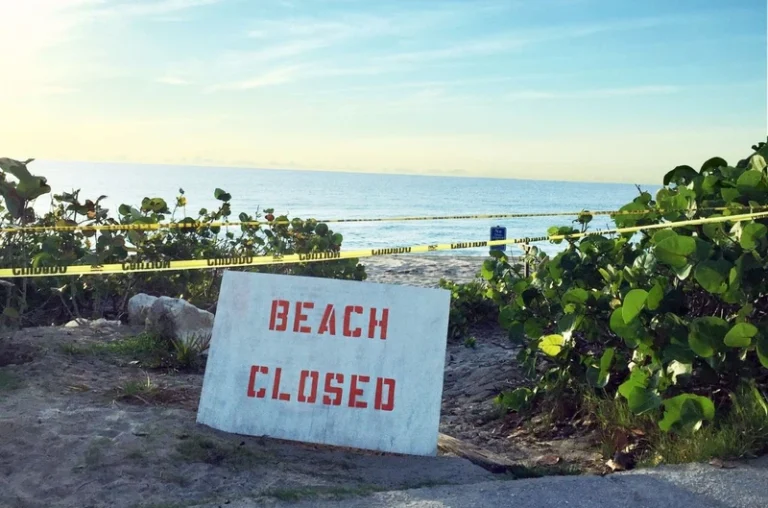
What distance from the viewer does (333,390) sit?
4.54 m

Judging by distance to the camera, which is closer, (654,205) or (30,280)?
(654,205)

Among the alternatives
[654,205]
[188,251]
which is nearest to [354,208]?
[188,251]

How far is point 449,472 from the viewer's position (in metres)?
4.04

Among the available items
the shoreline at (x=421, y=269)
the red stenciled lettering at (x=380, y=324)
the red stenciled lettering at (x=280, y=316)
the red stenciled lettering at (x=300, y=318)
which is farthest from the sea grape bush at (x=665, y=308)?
the shoreline at (x=421, y=269)

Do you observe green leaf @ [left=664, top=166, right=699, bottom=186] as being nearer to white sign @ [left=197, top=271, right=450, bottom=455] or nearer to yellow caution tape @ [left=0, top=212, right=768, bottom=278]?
yellow caution tape @ [left=0, top=212, right=768, bottom=278]

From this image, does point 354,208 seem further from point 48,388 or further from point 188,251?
point 48,388

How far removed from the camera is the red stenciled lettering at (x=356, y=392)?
4500 millimetres

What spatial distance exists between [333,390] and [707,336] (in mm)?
2033

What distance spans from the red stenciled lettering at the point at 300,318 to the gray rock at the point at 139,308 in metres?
2.78

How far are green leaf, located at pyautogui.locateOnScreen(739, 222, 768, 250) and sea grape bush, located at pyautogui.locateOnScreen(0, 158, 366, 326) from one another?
14.0 ft

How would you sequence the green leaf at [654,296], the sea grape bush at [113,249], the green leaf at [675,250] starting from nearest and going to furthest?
the green leaf at [675,250]
the green leaf at [654,296]
the sea grape bush at [113,249]

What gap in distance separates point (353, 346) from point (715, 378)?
6.55ft

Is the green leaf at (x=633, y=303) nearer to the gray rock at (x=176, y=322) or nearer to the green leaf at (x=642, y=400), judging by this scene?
the green leaf at (x=642, y=400)

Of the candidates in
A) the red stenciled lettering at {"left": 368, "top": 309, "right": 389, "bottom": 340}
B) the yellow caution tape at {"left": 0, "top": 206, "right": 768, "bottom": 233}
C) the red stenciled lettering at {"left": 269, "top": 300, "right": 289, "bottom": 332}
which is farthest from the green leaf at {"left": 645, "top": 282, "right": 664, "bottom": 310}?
the red stenciled lettering at {"left": 269, "top": 300, "right": 289, "bottom": 332}
